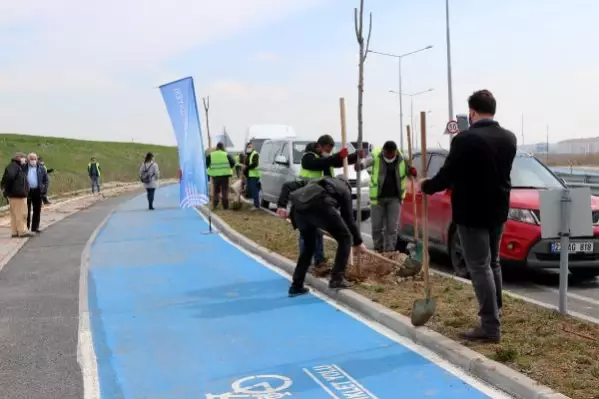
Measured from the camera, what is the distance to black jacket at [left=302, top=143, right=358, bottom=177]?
27.8ft

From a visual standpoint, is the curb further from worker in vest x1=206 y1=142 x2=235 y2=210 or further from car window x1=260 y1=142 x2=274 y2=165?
worker in vest x1=206 y1=142 x2=235 y2=210

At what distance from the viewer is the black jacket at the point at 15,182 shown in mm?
15180

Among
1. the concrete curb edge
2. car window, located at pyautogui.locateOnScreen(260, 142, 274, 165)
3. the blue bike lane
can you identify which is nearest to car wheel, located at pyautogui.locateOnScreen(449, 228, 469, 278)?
the blue bike lane

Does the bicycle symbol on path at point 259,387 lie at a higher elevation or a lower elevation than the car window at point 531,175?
lower

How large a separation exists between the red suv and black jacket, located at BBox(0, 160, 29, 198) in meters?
9.25

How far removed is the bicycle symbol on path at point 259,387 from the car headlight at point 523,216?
4371mm

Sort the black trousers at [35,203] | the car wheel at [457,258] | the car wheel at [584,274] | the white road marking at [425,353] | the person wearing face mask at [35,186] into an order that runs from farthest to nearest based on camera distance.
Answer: the black trousers at [35,203] < the person wearing face mask at [35,186] < the car wheel at [457,258] < the car wheel at [584,274] < the white road marking at [425,353]

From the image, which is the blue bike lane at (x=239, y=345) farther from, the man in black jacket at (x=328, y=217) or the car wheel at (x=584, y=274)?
the car wheel at (x=584, y=274)

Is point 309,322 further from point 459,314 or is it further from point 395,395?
point 395,395

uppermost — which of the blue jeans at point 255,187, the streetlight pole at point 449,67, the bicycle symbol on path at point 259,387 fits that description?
the streetlight pole at point 449,67

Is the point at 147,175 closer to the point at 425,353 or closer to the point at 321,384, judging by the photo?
the point at 425,353

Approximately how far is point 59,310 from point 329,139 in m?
3.78

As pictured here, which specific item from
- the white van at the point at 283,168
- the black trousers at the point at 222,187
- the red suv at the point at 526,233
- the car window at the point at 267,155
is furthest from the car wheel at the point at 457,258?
the black trousers at the point at 222,187

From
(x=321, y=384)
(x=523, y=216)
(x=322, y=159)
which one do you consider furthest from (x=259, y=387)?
(x=523, y=216)
